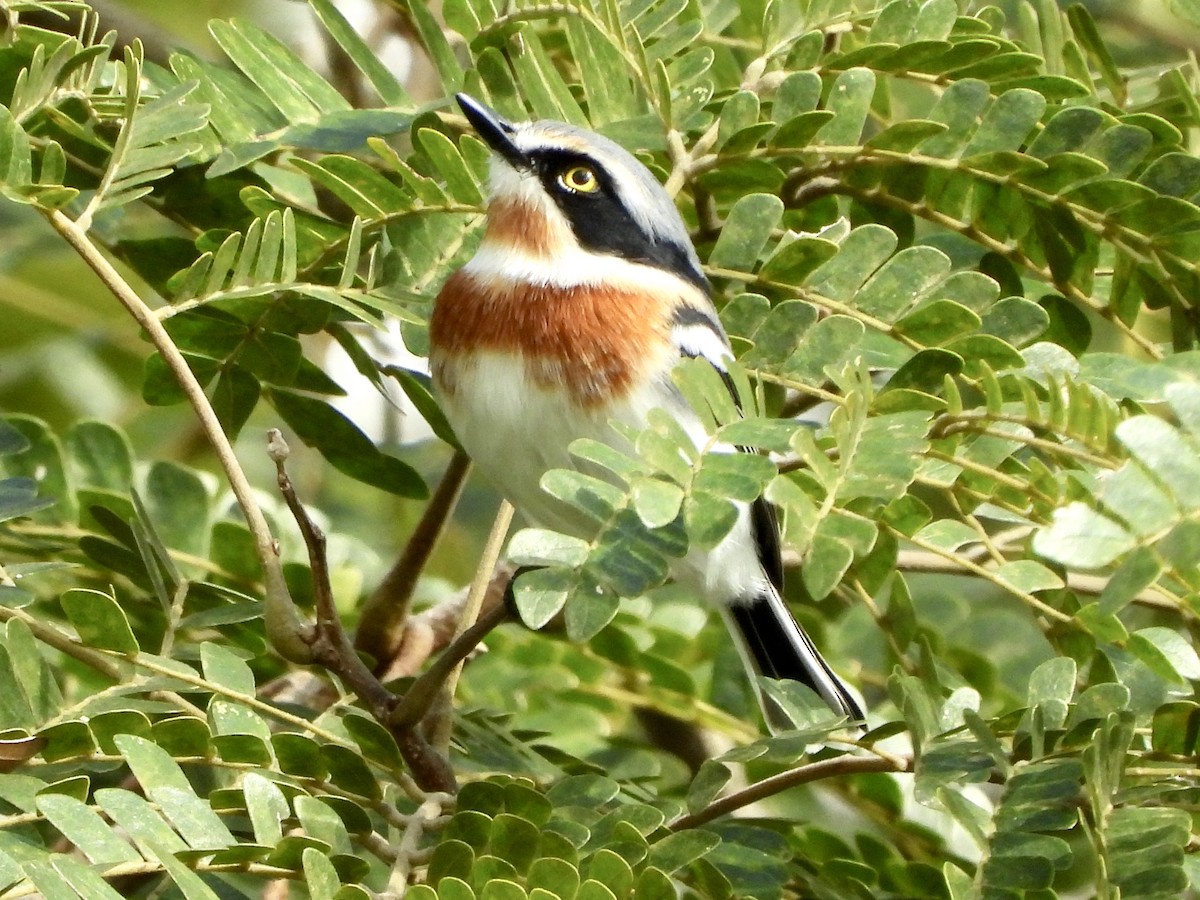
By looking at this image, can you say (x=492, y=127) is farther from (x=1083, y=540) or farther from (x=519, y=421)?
(x=1083, y=540)

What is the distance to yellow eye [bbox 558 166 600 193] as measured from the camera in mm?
2846

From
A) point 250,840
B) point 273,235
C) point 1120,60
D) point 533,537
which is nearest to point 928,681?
point 533,537

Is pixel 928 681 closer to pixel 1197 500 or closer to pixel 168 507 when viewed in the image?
pixel 1197 500

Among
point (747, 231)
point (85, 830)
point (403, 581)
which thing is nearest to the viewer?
point (85, 830)

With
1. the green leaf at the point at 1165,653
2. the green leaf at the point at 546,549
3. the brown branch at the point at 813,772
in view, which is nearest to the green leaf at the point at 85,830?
the green leaf at the point at 546,549

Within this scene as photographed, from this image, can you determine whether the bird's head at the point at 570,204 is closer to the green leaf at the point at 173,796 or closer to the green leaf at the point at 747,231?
the green leaf at the point at 747,231

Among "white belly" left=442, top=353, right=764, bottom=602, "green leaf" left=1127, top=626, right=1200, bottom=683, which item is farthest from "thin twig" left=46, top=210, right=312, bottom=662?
"green leaf" left=1127, top=626, right=1200, bottom=683

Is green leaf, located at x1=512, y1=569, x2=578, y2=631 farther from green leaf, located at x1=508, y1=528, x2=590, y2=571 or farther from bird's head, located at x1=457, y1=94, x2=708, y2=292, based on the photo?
bird's head, located at x1=457, y1=94, x2=708, y2=292

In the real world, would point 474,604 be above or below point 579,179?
below

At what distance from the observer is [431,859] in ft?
5.72

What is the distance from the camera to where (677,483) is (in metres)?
1.71

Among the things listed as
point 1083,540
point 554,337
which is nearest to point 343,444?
point 554,337

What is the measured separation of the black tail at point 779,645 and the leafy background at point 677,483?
0.13m

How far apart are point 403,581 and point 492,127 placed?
0.81m
